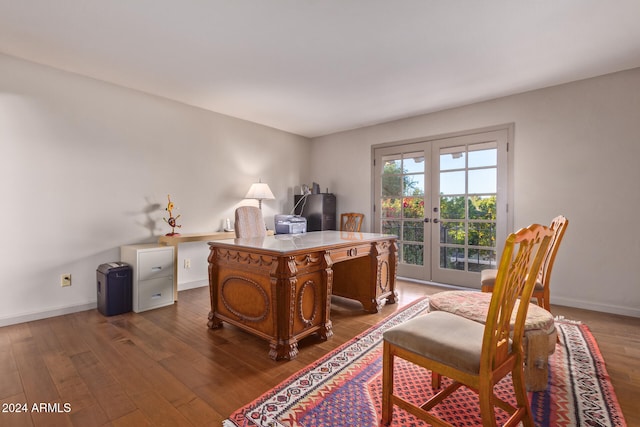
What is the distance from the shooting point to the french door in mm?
3734

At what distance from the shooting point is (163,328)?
2592mm

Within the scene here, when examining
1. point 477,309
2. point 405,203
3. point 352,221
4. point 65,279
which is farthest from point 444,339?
point 352,221

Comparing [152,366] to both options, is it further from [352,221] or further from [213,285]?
[352,221]

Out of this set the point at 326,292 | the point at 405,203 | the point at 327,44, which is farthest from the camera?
the point at 405,203

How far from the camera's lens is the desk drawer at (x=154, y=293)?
3.03m

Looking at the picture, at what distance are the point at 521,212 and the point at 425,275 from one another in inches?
57.5

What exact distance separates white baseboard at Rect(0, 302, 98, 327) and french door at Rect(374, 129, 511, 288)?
151 inches

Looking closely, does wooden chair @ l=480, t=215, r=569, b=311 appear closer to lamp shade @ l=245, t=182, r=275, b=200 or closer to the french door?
the french door

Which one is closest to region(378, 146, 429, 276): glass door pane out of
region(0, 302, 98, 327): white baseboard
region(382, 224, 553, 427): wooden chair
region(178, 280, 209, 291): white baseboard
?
region(178, 280, 209, 291): white baseboard

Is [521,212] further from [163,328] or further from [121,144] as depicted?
[121,144]

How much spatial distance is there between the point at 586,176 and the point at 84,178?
5.22 meters

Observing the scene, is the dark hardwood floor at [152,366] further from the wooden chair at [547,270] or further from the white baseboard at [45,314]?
the wooden chair at [547,270]

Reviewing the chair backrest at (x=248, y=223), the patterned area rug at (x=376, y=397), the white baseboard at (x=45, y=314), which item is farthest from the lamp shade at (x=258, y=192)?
the patterned area rug at (x=376, y=397)

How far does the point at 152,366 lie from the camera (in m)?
1.94
